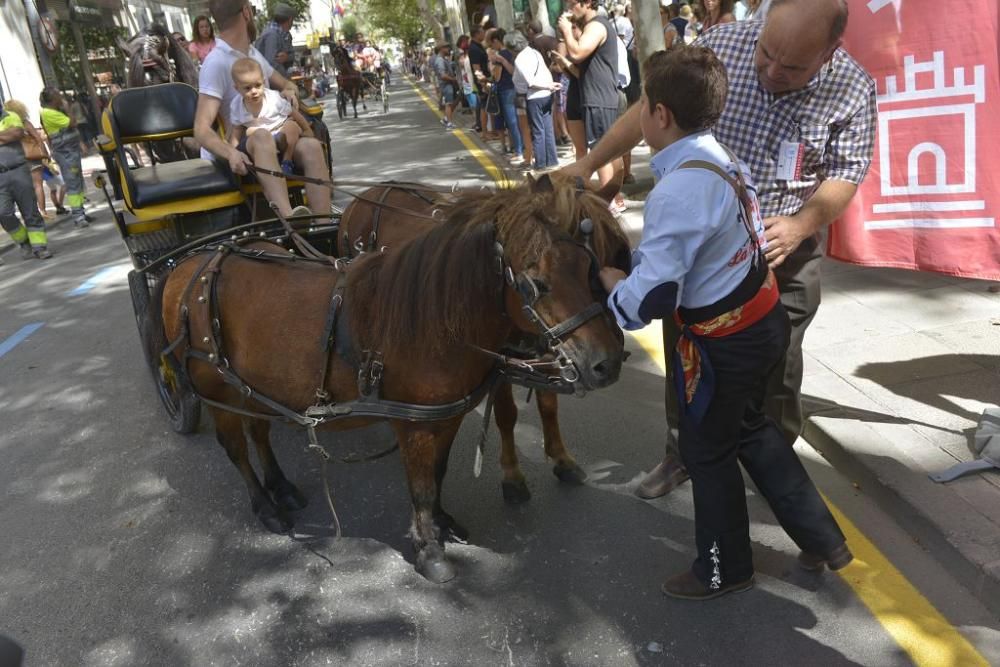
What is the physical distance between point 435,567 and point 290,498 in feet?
3.43

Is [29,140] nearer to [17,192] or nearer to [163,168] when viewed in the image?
[17,192]

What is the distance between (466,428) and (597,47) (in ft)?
17.0

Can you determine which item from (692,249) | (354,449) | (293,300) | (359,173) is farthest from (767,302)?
(359,173)

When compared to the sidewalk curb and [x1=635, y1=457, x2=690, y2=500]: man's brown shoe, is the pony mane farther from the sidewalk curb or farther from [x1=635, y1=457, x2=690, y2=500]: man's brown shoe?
the sidewalk curb

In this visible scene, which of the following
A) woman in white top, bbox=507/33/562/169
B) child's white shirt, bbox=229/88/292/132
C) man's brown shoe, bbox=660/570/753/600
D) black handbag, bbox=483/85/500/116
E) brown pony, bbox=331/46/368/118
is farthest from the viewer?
brown pony, bbox=331/46/368/118

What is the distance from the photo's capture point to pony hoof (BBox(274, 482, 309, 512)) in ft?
12.8

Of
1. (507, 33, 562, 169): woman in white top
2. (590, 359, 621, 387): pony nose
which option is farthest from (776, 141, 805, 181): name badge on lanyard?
(507, 33, 562, 169): woman in white top

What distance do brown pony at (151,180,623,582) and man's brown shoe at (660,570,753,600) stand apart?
0.89 meters

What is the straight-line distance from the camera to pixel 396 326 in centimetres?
277

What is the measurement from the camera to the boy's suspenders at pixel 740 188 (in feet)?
7.61

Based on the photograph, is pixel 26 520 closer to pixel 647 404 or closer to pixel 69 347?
pixel 69 347

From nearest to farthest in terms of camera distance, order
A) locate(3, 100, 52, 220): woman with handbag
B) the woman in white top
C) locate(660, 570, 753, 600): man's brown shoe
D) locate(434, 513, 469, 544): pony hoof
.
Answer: locate(660, 570, 753, 600): man's brown shoe, locate(434, 513, 469, 544): pony hoof, the woman in white top, locate(3, 100, 52, 220): woman with handbag

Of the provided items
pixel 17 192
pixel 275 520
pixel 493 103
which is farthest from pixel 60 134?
pixel 275 520

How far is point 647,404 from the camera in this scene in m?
4.62
